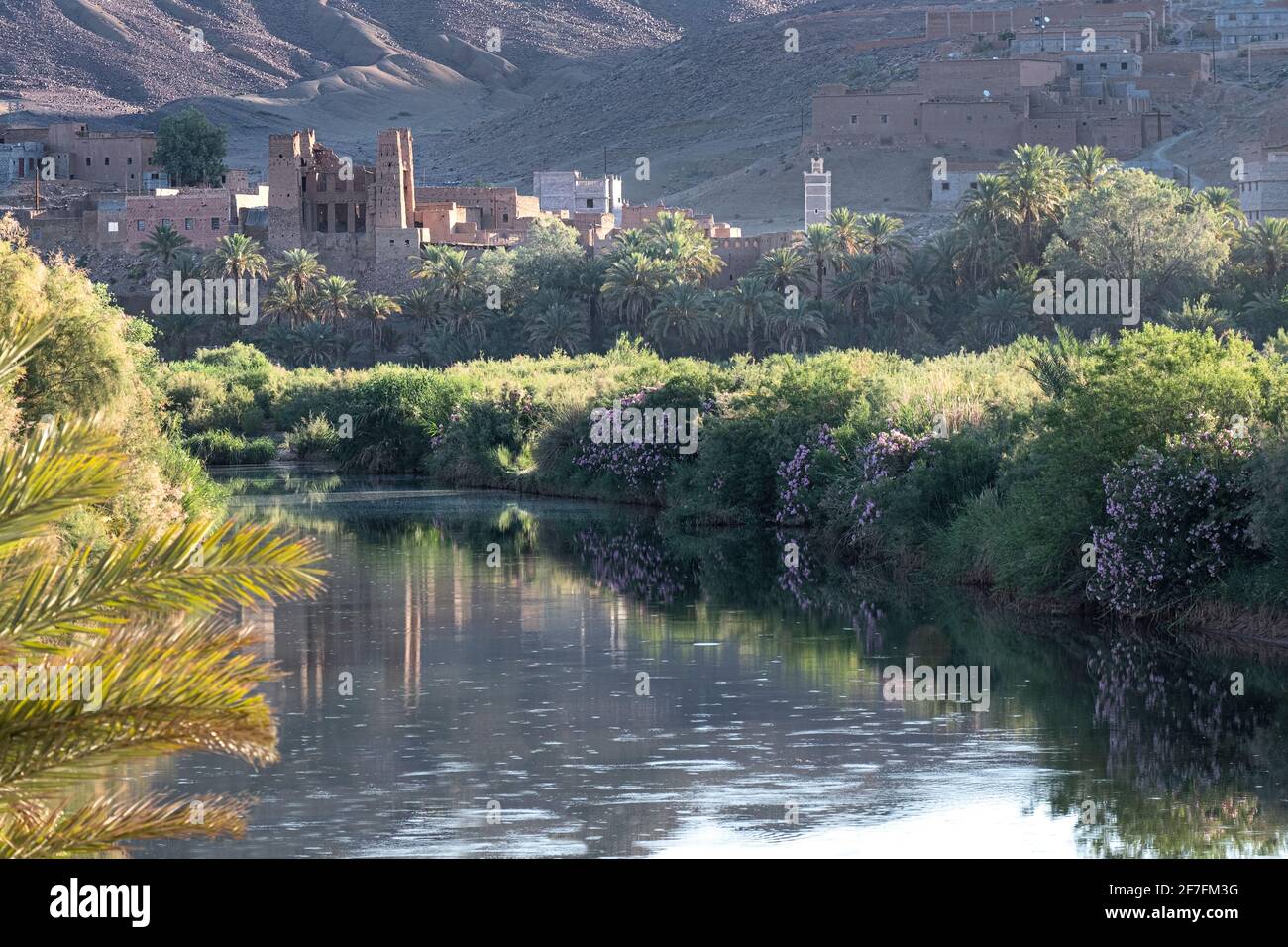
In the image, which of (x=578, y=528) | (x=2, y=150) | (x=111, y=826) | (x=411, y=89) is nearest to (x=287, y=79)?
(x=411, y=89)

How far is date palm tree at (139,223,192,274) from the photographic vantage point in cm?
7675

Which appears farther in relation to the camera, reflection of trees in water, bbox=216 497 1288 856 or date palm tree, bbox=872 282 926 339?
date palm tree, bbox=872 282 926 339

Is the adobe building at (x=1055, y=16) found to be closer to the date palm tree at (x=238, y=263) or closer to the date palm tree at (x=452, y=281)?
the date palm tree at (x=452, y=281)

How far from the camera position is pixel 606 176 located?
95688 millimetres

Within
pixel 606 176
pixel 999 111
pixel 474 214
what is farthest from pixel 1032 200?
pixel 606 176

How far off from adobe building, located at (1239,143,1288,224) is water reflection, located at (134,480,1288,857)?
52785mm

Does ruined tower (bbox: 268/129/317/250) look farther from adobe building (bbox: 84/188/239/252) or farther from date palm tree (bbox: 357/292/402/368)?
date palm tree (bbox: 357/292/402/368)

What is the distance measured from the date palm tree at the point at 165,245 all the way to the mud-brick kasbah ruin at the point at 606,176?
201cm

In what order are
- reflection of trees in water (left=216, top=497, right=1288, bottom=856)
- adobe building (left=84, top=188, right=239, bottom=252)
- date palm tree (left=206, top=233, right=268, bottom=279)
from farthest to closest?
adobe building (left=84, top=188, right=239, bottom=252) → date palm tree (left=206, top=233, right=268, bottom=279) → reflection of trees in water (left=216, top=497, right=1288, bottom=856)

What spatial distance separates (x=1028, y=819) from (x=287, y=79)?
157214 millimetres

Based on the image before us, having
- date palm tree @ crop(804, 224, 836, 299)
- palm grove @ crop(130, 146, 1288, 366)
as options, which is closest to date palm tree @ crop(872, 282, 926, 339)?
palm grove @ crop(130, 146, 1288, 366)

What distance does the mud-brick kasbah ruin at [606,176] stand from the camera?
263ft

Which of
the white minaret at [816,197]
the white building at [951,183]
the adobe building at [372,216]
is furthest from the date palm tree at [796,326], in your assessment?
the white building at [951,183]

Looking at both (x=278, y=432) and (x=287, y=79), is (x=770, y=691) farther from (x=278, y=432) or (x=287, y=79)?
(x=287, y=79)
